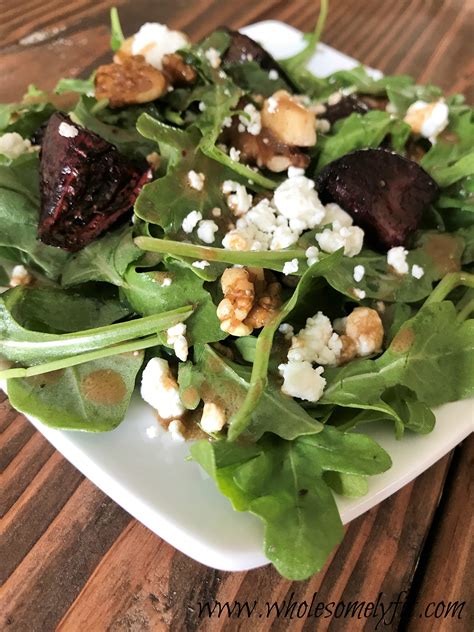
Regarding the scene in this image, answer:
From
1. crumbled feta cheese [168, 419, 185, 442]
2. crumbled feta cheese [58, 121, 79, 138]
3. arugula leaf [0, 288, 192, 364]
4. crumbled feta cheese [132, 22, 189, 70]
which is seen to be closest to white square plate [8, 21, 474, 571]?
crumbled feta cheese [168, 419, 185, 442]

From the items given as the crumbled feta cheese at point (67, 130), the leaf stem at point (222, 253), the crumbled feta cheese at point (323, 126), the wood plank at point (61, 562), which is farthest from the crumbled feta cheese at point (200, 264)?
the crumbled feta cheese at point (323, 126)

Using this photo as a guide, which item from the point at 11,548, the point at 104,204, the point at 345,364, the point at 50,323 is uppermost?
the point at 104,204

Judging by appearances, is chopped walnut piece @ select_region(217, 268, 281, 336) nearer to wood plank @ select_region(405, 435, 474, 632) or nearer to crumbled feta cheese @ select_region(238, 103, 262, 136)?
crumbled feta cheese @ select_region(238, 103, 262, 136)

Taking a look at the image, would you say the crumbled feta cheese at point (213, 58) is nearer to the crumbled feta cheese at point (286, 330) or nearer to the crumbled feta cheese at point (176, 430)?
the crumbled feta cheese at point (286, 330)

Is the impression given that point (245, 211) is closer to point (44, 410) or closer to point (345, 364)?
point (345, 364)

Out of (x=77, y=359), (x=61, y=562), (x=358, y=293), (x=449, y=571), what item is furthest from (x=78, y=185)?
(x=449, y=571)

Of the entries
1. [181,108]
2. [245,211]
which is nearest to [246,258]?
[245,211]
